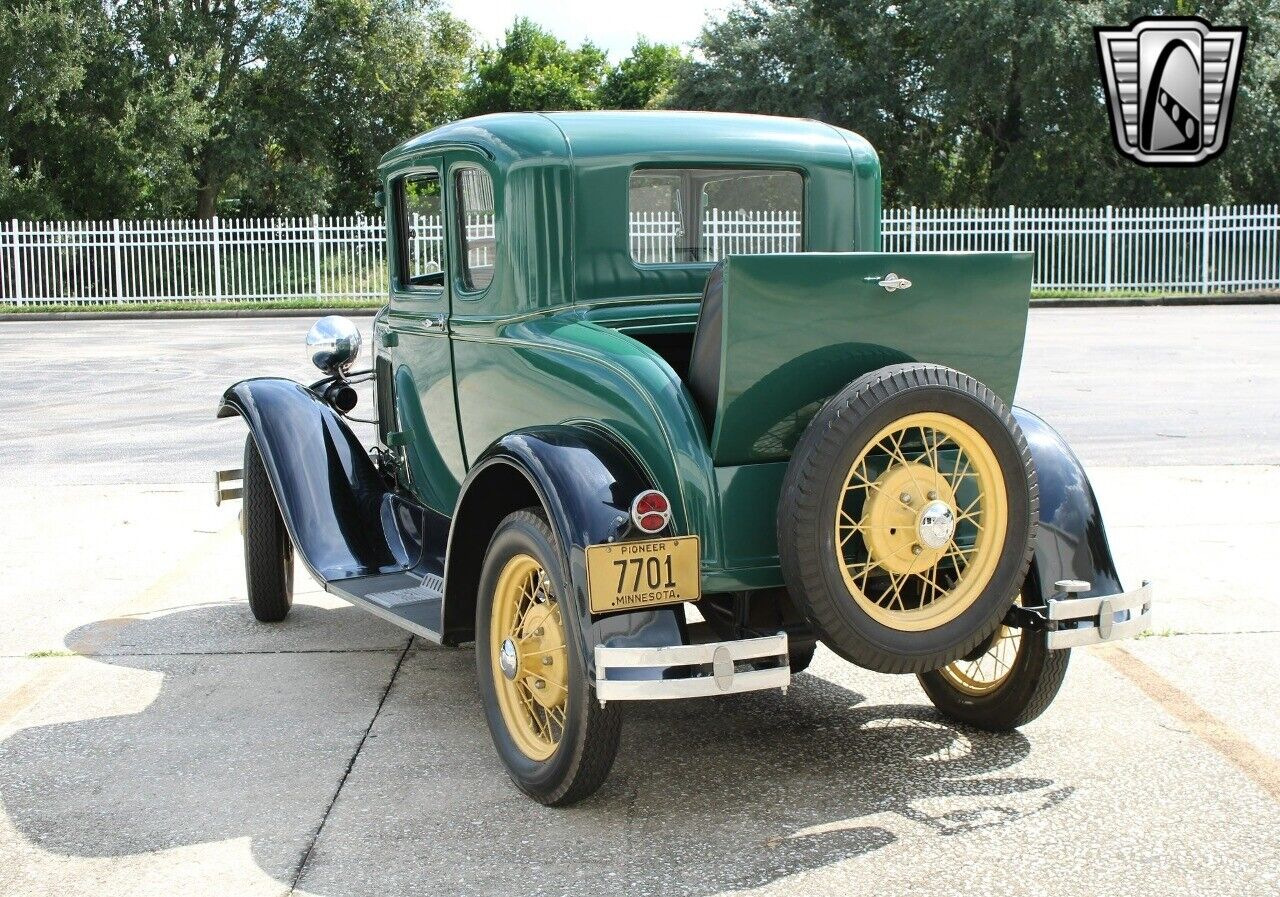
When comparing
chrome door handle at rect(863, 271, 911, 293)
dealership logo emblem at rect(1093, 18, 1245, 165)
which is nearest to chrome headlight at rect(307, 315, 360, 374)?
chrome door handle at rect(863, 271, 911, 293)

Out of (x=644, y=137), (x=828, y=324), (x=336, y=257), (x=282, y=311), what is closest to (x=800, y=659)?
(x=828, y=324)

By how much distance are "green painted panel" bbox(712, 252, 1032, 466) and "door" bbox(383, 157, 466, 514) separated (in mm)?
1605

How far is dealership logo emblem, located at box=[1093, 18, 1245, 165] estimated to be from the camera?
2320 centimetres

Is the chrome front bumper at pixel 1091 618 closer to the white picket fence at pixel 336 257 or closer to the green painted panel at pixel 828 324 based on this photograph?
the green painted panel at pixel 828 324

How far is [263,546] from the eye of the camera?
5582 millimetres

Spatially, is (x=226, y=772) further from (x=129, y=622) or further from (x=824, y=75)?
(x=824, y=75)

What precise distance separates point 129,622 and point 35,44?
3006 cm

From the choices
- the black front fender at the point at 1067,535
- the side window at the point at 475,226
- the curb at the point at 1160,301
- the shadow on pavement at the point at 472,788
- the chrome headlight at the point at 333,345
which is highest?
the side window at the point at 475,226

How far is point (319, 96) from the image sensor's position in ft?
126

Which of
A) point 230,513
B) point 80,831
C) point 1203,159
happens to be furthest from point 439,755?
point 1203,159

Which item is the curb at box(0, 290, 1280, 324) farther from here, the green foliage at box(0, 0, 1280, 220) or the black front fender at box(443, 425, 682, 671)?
the black front fender at box(443, 425, 682, 671)

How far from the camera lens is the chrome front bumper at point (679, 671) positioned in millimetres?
3277

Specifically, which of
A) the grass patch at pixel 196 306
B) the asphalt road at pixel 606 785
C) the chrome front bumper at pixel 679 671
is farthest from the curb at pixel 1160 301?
the chrome front bumper at pixel 679 671

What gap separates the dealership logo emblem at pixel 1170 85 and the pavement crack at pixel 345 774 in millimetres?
19713
